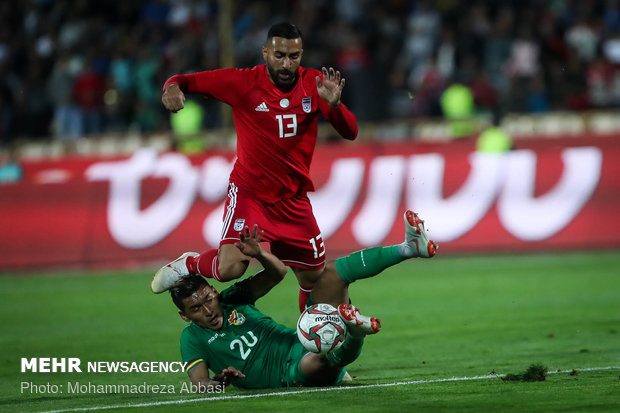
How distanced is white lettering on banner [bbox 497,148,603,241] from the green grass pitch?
491 millimetres

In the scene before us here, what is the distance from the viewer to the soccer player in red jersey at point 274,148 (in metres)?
7.86

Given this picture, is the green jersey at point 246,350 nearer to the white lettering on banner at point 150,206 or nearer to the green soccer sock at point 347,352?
the green soccer sock at point 347,352

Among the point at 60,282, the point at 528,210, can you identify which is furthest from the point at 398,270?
the point at 60,282

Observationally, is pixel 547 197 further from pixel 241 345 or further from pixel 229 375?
pixel 229 375

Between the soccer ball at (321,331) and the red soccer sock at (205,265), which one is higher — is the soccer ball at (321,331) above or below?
below

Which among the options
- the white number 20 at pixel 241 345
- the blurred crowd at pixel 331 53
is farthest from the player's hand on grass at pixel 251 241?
the blurred crowd at pixel 331 53

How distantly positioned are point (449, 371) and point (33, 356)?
3.88m

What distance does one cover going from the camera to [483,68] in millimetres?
19828

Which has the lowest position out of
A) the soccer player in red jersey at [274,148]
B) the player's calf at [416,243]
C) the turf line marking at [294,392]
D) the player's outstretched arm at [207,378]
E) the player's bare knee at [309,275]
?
the turf line marking at [294,392]

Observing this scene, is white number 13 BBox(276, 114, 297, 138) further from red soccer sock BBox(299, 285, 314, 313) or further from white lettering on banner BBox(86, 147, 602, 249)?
white lettering on banner BBox(86, 147, 602, 249)

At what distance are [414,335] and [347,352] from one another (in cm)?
314

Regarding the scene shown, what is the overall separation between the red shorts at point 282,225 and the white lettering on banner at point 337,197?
8299 millimetres

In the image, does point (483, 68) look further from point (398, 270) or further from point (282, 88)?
point (282, 88)

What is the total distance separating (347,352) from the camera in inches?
273
